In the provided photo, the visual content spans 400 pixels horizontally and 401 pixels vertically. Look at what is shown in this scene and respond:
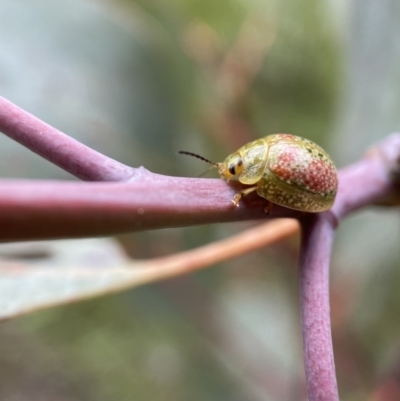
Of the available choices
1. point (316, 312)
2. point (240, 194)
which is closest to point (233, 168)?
point (240, 194)

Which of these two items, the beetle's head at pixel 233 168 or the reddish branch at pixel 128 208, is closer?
the reddish branch at pixel 128 208

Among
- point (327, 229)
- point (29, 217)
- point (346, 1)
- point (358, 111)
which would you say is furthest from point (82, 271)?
point (346, 1)

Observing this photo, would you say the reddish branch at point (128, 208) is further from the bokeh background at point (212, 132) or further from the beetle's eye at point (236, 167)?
the bokeh background at point (212, 132)

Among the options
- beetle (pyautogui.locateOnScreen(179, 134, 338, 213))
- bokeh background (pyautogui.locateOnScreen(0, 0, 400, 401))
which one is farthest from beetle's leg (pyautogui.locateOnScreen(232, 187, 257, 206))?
bokeh background (pyautogui.locateOnScreen(0, 0, 400, 401))

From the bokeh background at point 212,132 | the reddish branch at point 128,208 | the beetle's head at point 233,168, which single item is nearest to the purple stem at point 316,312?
the reddish branch at point 128,208

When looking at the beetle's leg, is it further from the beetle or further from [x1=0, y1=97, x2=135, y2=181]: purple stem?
[x1=0, y1=97, x2=135, y2=181]: purple stem

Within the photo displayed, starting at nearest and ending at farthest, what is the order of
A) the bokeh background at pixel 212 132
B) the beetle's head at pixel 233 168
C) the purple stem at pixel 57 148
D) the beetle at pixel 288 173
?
the purple stem at pixel 57 148 → the beetle at pixel 288 173 → the beetle's head at pixel 233 168 → the bokeh background at pixel 212 132
